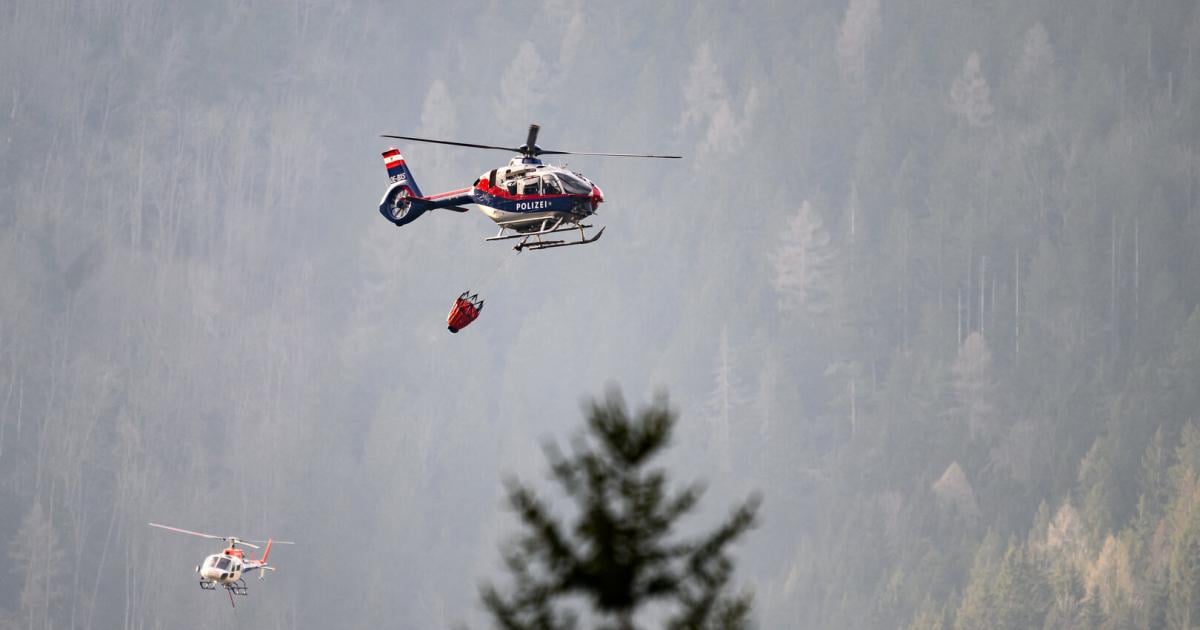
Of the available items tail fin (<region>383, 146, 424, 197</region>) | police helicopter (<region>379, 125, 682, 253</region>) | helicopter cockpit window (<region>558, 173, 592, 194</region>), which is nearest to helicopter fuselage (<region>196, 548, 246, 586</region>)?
tail fin (<region>383, 146, 424, 197</region>)

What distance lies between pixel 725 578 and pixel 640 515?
123 cm

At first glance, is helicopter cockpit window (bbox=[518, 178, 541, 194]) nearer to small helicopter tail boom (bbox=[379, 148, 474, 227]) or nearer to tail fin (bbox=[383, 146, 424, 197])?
small helicopter tail boom (bbox=[379, 148, 474, 227])

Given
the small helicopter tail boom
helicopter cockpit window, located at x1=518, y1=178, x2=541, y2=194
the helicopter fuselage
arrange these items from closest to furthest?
helicopter cockpit window, located at x1=518, y1=178, x2=541, y2=194
the small helicopter tail boom
the helicopter fuselage

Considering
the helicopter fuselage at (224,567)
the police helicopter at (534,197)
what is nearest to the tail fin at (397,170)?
the police helicopter at (534,197)

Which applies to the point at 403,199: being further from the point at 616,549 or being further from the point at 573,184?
the point at 616,549

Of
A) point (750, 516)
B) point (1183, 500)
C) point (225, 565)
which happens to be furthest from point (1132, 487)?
point (750, 516)

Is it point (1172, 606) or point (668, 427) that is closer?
point (668, 427)

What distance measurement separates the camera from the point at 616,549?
75.8 feet

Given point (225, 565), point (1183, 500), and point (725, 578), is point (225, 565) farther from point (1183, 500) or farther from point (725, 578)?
point (1183, 500)

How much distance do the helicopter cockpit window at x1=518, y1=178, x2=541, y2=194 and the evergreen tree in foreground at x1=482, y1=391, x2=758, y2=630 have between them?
36.0 meters

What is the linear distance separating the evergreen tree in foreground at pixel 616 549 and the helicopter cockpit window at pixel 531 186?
3595 centimetres

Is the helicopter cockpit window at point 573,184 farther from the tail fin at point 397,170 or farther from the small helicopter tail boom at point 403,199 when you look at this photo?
the tail fin at point 397,170

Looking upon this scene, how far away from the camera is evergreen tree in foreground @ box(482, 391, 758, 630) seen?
22.8 metres

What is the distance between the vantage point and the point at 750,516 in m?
23.6
